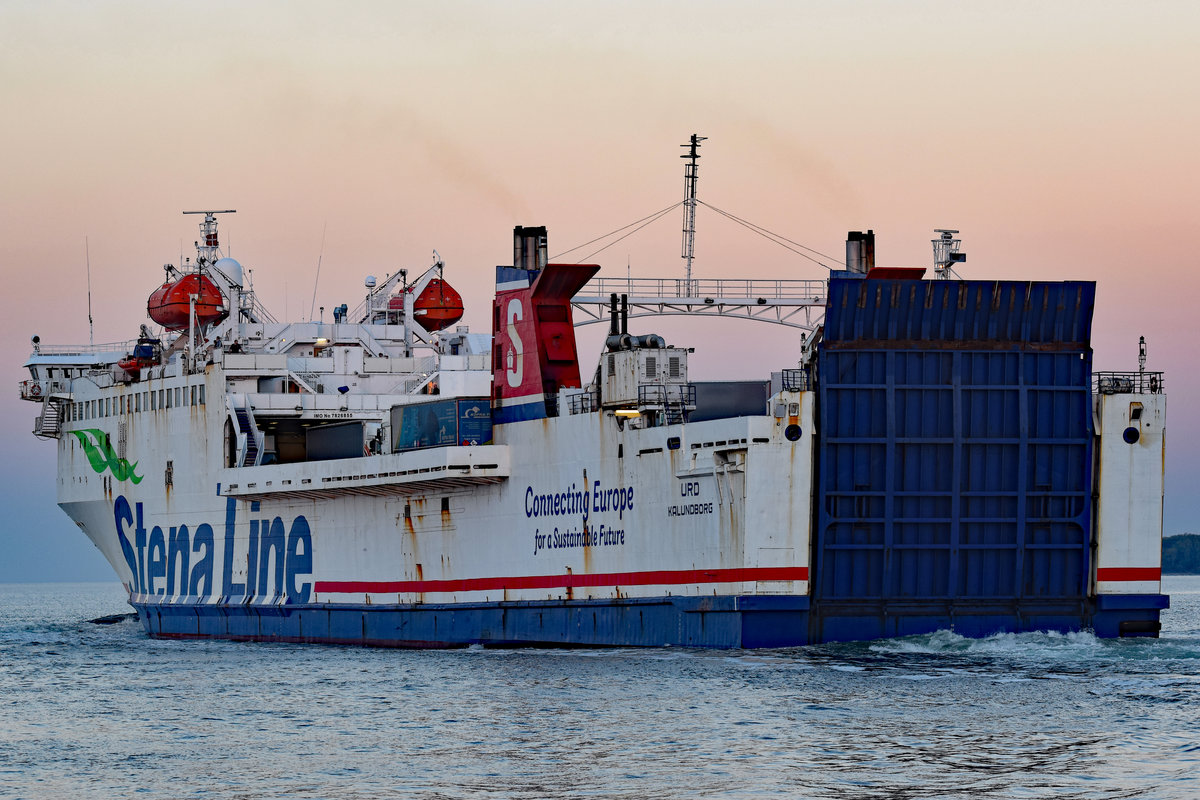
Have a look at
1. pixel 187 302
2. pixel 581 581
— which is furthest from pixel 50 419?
pixel 581 581

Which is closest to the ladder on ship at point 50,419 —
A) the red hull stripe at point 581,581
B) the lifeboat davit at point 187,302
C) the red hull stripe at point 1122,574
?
the lifeboat davit at point 187,302

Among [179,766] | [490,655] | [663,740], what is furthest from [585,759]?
[490,655]

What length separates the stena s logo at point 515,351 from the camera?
41.8m

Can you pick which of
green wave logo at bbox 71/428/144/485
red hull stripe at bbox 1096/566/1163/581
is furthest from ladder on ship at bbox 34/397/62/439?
red hull stripe at bbox 1096/566/1163/581

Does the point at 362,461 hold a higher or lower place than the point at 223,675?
higher

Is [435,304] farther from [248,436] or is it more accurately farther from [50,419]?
[50,419]

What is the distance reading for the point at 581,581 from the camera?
39625mm

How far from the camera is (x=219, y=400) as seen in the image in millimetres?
50312

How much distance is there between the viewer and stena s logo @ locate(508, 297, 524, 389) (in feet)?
137

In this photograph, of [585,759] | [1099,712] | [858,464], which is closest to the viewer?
[585,759]

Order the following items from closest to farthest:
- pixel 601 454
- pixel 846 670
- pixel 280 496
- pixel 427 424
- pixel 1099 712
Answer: pixel 1099 712 → pixel 846 670 → pixel 601 454 → pixel 427 424 → pixel 280 496

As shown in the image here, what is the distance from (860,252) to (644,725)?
783 inches

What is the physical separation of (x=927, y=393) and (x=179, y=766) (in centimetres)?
1669

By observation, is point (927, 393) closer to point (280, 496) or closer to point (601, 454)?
point (601, 454)
